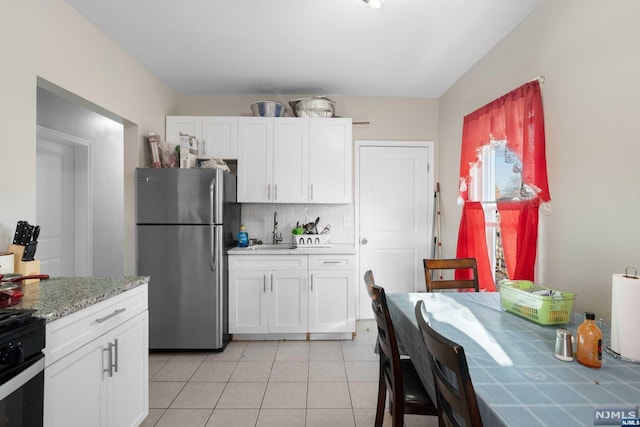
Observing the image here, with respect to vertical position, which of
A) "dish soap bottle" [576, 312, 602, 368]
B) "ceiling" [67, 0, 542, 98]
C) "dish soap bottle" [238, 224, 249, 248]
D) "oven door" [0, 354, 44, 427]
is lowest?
"oven door" [0, 354, 44, 427]

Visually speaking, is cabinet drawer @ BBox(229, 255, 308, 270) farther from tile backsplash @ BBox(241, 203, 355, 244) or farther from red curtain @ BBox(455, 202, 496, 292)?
red curtain @ BBox(455, 202, 496, 292)

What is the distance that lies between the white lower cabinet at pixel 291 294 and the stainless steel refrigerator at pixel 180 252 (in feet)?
0.96

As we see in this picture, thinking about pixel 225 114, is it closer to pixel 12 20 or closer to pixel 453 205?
pixel 12 20

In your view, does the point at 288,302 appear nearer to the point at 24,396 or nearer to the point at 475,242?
the point at 475,242

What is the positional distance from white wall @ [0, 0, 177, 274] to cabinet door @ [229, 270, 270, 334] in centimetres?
98

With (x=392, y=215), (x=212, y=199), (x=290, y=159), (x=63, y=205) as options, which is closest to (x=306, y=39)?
(x=290, y=159)

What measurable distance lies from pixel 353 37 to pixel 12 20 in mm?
2124

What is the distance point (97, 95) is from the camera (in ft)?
7.80

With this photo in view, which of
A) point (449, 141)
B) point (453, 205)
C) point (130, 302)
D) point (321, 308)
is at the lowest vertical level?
point (321, 308)

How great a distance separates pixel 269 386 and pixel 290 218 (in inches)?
72.1

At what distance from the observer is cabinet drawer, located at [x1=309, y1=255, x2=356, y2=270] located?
3172 mm

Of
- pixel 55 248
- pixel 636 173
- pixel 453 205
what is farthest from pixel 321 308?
pixel 55 248

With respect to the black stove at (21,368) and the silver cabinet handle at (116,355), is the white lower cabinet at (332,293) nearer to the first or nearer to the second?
the silver cabinet handle at (116,355)

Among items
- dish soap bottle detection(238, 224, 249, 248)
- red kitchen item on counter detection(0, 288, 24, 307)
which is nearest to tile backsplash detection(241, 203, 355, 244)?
dish soap bottle detection(238, 224, 249, 248)
